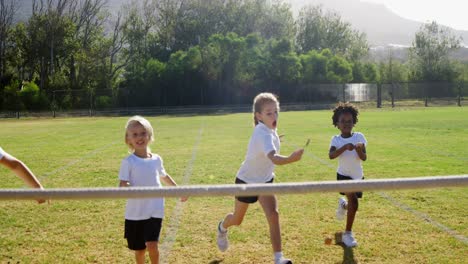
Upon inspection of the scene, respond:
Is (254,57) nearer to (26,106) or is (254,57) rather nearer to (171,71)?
(171,71)

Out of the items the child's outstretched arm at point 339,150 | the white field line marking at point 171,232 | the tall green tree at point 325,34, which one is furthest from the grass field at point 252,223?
the tall green tree at point 325,34

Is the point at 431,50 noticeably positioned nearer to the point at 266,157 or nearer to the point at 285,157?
the point at 266,157

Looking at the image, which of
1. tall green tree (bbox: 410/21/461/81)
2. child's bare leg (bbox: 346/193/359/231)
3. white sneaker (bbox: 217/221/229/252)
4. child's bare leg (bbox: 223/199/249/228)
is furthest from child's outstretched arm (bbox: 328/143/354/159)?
tall green tree (bbox: 410/21/461/81)

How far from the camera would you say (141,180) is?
391 cm

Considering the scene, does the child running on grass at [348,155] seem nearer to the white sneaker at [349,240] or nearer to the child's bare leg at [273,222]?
the white sneaker at [349,240]

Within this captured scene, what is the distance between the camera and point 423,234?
5410 mm

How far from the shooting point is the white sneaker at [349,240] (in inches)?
197

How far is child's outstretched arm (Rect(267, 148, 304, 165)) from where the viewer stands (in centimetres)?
380

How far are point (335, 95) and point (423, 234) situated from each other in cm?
5518

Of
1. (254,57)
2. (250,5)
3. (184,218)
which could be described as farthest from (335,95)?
(184,218)

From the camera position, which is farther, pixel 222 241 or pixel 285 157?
pixel 222 241

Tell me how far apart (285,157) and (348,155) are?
164cm

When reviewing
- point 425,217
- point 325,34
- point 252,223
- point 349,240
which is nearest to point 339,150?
point 349,240

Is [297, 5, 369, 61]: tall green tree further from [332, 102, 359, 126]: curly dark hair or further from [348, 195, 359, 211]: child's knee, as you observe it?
[348, 195, 359, 211]: child's knee
